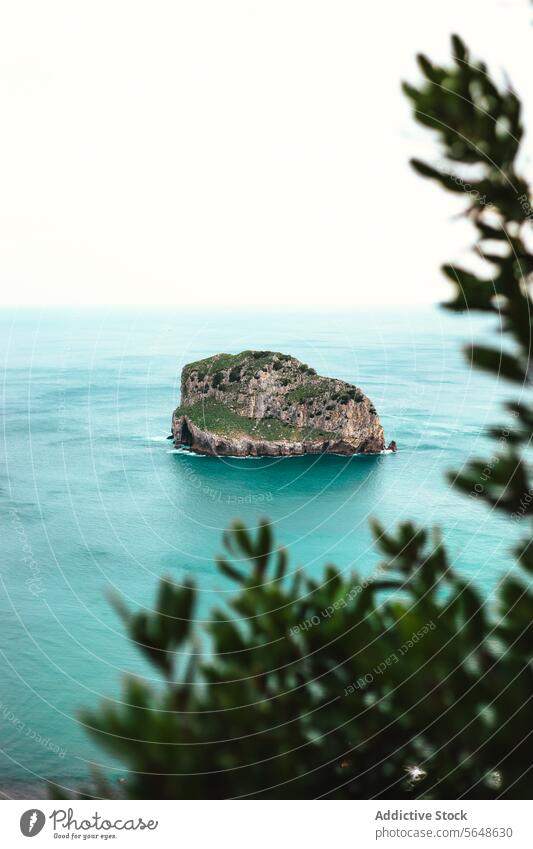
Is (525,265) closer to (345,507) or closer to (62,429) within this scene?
(345,507)

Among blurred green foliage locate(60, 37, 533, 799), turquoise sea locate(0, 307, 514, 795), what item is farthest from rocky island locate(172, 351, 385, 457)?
blurred green foliage locate(60, 37, 533, 799)

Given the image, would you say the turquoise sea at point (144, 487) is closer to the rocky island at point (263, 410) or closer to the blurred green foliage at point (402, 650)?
the rocky island at point (263, 410)

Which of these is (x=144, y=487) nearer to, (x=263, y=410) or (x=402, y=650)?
(x=263, y=410)

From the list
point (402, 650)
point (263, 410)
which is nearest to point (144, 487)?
point (263, 410)

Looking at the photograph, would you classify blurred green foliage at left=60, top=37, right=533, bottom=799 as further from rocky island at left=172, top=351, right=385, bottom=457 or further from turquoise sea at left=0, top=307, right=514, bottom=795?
rocky island at left=172, top=351, right=385, bottom=457

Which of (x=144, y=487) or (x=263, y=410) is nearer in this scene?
(x=144, y=487)
